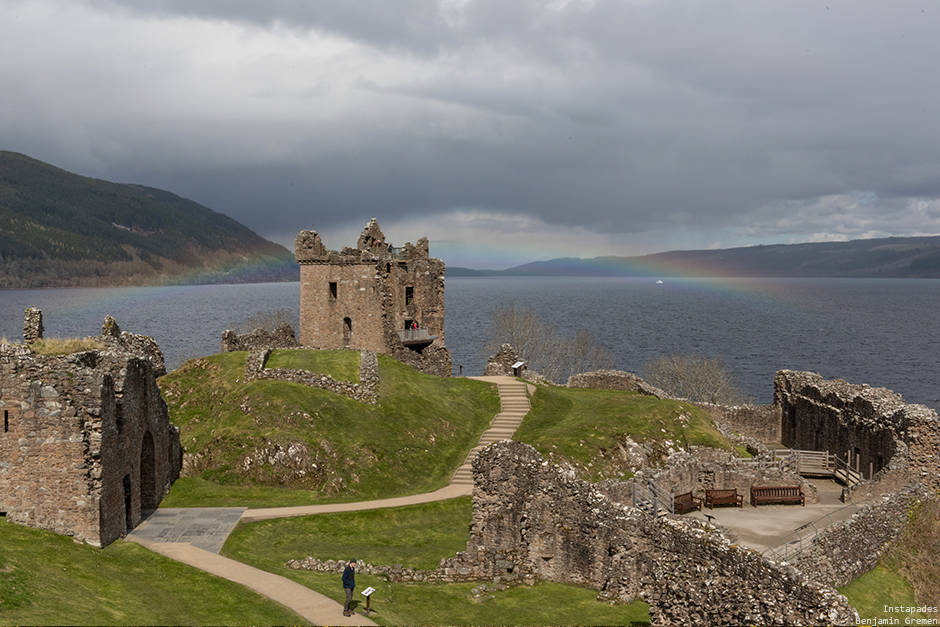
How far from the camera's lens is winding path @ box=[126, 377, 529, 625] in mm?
19875

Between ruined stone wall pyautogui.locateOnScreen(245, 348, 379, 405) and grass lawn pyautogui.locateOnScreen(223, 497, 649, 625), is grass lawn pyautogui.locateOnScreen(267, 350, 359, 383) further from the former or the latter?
grass lawn pyautogui.locateOnScreen(223, 497, 649, 625)

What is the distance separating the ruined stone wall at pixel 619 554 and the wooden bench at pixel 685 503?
7179 millimetres

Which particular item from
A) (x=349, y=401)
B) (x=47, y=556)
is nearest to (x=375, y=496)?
(x=349, y=401)

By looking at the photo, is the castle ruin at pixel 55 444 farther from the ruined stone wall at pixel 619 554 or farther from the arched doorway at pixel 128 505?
the ruined stone wall at pixel 619 554

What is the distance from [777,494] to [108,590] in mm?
27229

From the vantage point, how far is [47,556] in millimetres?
20625

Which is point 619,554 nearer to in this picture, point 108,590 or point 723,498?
point 723,498

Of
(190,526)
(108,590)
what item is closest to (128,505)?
(190,526)

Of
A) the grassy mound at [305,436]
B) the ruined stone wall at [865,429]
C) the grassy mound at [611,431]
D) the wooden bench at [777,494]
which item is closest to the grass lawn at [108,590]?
the grassy mound at [305,436]

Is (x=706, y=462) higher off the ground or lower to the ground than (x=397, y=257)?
lower

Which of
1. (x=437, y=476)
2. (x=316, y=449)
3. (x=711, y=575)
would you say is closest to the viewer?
(x=711, y=575)

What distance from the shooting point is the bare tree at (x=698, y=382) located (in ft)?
249

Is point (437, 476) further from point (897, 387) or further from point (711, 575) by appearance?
point (897, 387)

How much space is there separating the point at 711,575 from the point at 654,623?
2.29 meters
